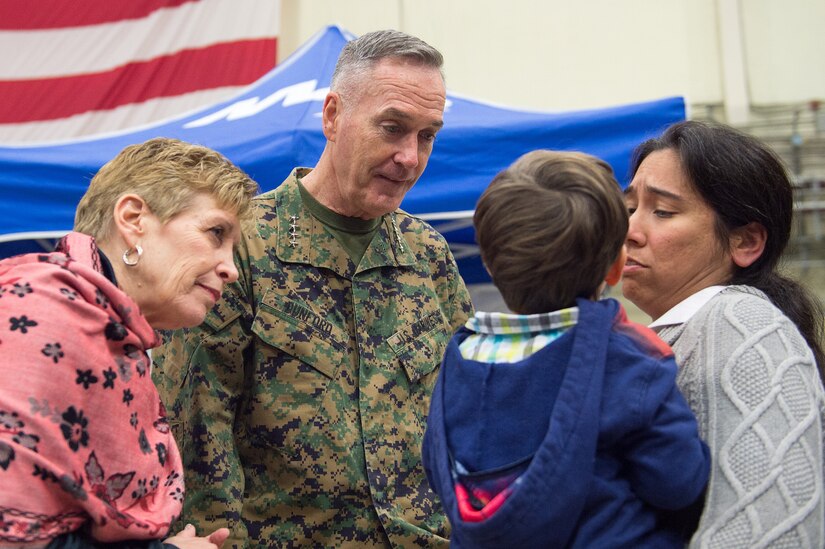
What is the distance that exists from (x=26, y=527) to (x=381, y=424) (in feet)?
3.57

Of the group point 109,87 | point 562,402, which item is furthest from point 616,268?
point 109,87

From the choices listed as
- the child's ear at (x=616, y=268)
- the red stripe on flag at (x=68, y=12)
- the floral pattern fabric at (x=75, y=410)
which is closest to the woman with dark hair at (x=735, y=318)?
the child's ear at (x=616, y=268)

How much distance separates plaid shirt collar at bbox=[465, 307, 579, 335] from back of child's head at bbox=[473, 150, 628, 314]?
3 cm

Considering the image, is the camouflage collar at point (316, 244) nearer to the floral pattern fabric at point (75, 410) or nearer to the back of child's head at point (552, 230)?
the floral pattern fabric at point (75, 410)

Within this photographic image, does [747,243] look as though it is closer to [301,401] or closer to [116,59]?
[301,401]

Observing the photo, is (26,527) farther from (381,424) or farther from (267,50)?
(267,50)

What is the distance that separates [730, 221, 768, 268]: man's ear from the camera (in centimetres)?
194

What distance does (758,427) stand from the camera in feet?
5.12

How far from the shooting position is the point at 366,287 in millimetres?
2484

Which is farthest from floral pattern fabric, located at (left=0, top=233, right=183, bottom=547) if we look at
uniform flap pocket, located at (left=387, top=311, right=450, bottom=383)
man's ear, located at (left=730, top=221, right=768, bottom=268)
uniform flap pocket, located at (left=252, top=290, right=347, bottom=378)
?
man's ear, located at (left=730, top=221, right=768, bottom=268)

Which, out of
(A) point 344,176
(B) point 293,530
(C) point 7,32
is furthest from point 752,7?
(B) point 293,530

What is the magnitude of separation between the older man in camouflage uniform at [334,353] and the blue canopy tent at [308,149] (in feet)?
4.50

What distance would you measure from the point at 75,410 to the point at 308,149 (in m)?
2.52

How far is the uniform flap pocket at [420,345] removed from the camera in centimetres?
248
